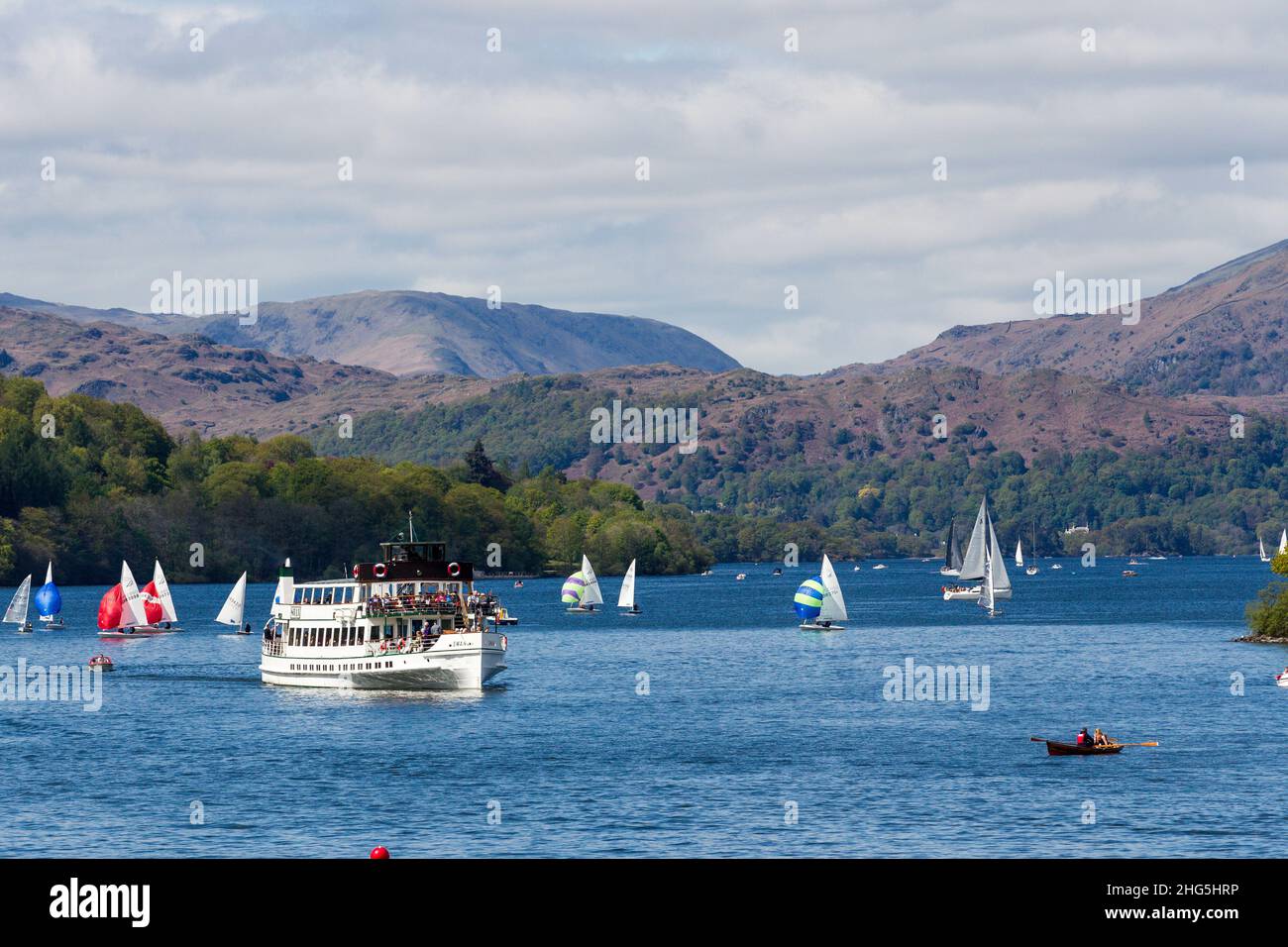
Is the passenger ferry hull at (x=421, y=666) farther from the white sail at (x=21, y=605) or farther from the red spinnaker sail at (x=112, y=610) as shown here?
the white sail at (x=21, y=605)

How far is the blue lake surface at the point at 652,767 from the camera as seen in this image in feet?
199

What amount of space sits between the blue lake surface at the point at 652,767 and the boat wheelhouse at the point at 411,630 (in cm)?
161

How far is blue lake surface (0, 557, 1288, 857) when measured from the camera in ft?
199

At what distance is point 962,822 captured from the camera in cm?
6300

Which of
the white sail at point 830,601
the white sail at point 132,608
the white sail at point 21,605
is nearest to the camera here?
the white sail at point 132,608

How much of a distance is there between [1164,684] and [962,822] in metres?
65.0

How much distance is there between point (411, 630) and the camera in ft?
363

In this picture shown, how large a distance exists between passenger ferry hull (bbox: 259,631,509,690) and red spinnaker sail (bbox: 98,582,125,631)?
2745 inches

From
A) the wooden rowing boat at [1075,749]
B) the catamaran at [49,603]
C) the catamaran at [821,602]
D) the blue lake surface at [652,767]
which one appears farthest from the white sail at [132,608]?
the wooden rowing boat at [1075,749]

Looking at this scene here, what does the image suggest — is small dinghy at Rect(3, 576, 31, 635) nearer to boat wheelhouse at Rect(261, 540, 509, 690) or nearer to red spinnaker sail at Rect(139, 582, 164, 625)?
red spinnaker sail at Rect(139, 582, 164, 625)

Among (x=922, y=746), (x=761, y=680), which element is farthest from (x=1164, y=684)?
(x=922, y=746)

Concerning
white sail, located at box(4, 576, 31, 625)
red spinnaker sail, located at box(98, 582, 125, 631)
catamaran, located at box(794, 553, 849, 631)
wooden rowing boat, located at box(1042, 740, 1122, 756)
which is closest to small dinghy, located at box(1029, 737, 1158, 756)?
wooden rowing boat, located at box(1042, 740, 1122, 756)

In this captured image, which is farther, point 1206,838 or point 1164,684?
point 1164,684
